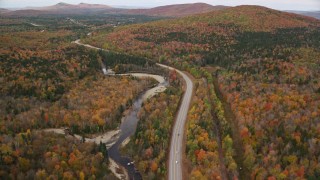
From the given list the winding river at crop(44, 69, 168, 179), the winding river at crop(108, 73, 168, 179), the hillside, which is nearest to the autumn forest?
the hillside

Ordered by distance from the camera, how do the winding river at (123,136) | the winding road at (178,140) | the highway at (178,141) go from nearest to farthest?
the highway at (178,141), the winding road at (178,140), the winding river at (123,136)

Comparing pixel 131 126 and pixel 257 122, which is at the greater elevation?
pixel 257 122

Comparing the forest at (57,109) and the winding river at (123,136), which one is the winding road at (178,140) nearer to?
the winding river at (123,136)

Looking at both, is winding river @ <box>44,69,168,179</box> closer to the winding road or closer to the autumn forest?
the autumn forest

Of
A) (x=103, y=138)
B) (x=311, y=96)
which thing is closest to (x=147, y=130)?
(x=103, y=138)

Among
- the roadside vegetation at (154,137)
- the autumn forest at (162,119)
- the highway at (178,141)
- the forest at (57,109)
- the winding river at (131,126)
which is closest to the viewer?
the forest at (57,109)

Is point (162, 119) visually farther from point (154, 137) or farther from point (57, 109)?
point (57, 109)

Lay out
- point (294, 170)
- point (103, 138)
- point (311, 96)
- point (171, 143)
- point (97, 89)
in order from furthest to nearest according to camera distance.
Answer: point (97, 89) < point (311, 96) < point (103, 138) < point (171, 143) < point (294, 170)

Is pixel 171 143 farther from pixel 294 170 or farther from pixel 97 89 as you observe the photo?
pixel 97 89

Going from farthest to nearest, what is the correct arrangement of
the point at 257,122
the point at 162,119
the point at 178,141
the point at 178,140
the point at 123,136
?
the point at 162,119 < the point at 123,136 < the point at 257,122 < the point at 178,140 < the point at 178,141

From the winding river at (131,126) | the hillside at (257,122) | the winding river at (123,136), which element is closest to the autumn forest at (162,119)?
the hillside at (257,122)

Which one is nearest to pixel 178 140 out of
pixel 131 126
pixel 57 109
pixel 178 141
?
pixel 178 141
